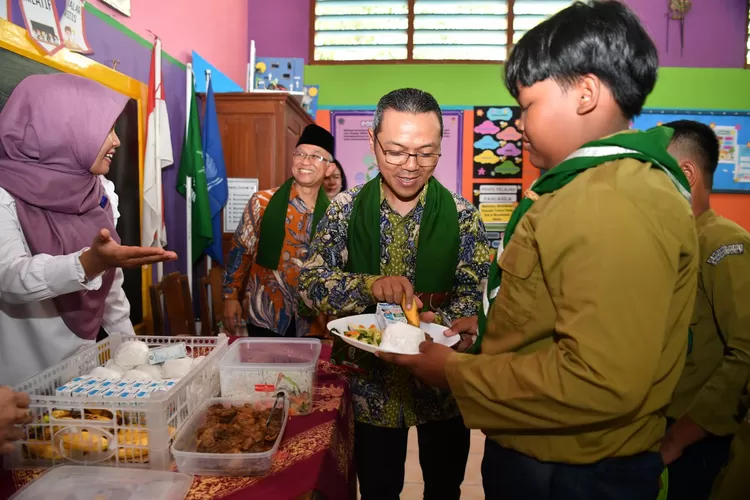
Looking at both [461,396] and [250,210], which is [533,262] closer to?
[461,396]

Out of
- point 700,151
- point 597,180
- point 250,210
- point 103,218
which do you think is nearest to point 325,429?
point 597,180

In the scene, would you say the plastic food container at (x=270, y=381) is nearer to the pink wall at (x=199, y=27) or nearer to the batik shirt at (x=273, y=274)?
the batik shirt at (x=273, y=274)

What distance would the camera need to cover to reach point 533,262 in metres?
0.84

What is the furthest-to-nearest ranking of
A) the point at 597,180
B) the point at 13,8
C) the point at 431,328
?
the point at 13,8
the point at 431,328
the point at 597,180

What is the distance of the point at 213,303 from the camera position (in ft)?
13.1

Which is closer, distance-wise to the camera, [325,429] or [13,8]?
[325,429]

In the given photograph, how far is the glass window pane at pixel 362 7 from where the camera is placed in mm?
5312

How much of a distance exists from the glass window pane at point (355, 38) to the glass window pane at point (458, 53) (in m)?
0.23

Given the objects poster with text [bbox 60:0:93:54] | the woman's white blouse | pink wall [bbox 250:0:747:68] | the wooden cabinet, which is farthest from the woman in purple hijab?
pink wall [bbox 250:0:747:68]

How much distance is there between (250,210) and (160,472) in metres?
2.17

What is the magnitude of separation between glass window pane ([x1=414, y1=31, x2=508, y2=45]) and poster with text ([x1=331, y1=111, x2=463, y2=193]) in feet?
2.41

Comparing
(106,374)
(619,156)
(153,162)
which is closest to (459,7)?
(153,162)

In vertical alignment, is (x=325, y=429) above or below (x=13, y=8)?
below

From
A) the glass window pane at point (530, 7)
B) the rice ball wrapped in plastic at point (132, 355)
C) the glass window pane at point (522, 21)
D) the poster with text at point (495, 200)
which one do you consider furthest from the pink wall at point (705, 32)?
the rice ball wrapped in plastic at point (132, 355)
